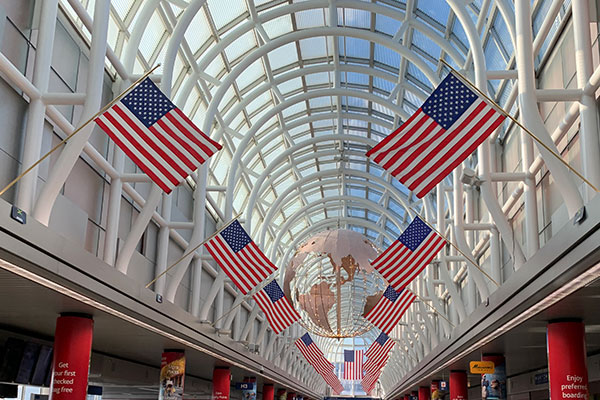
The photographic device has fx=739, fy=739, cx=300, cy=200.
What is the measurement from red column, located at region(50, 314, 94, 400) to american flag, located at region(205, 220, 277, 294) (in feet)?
16.1

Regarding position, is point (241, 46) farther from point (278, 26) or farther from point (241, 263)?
point (241, 263)

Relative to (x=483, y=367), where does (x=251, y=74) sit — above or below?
above

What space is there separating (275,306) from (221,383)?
4.90 metres

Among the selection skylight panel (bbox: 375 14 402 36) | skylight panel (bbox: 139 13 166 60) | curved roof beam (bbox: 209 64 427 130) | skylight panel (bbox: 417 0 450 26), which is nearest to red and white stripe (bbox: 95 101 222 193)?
skylight panel (bbox: 139 13 166 60)

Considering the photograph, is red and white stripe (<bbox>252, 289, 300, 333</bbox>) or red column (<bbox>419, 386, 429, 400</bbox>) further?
red column (<bbox>419, 386, 429, 400</bbox>)

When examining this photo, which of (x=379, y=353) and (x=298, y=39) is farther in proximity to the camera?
(x=379, y=353)

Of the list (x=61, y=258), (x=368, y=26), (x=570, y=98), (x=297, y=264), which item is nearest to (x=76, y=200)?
(x=61, y=258)

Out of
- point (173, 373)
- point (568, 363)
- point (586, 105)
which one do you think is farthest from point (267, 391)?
point (586, 105)

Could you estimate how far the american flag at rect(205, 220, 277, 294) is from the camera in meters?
18.4

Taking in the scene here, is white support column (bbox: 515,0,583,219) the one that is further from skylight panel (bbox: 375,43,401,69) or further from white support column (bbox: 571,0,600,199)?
skylight panel (bbox: 375,43,401,69)

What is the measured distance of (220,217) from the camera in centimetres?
2820

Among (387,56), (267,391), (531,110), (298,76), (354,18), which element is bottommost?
(267,391)

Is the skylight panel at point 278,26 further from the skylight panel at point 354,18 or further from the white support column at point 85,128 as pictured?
the white support column at point 85,128

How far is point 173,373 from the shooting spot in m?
21.4
